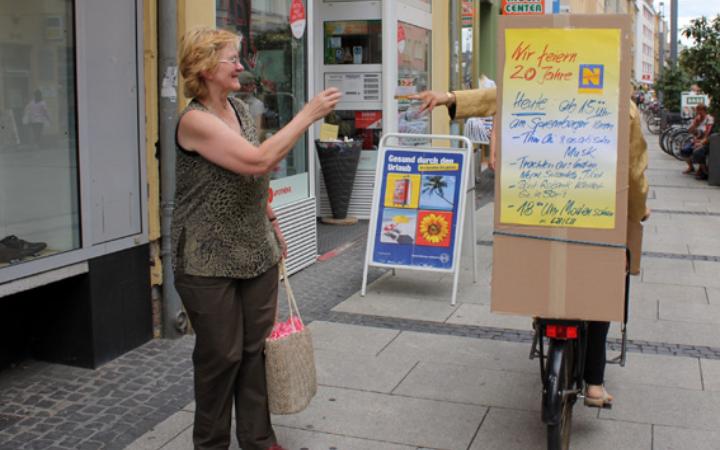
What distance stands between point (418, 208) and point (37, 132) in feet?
10.4

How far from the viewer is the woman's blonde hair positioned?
348 cm

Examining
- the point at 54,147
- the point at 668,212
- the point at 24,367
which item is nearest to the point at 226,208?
the point at 54,147

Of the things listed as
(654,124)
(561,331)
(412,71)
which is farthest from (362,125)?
(654,124)

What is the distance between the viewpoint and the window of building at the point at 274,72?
24.6 ft

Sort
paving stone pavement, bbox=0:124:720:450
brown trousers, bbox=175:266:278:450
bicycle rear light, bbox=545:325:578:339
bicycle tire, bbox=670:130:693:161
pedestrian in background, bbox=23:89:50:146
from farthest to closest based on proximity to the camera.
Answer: bicycle tire, bbox=670:130:693:161, pedestrian in background, bbox=23:89:50:146, paving stone pavement, bbox=0:124:720:450, bicycle rear light, bbox=545:325:578:339, brown trousers, bbox=175:266:278:450

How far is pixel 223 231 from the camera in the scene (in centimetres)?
360

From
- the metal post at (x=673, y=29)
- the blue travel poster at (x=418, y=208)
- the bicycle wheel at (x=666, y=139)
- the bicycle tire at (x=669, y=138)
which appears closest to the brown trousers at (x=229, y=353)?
the blue travel poster at (x=418, y=208)

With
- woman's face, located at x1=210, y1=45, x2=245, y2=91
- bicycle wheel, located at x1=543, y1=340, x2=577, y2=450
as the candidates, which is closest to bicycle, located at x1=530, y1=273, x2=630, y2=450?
bicycle wheel, located at x1=543, y1=340, x2=577, y2=450

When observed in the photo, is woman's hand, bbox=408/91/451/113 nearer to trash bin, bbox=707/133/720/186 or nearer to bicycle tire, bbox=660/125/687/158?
trash bin, bbox=707/133/720/186

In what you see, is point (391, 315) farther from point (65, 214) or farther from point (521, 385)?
point (65, 214)

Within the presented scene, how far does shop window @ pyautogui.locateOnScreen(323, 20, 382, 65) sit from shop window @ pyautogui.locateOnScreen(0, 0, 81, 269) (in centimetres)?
625

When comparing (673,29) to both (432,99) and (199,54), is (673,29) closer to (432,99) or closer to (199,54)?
(432,99)

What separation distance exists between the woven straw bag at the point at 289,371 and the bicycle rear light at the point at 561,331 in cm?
104

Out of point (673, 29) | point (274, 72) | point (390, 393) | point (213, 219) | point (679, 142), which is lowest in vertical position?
point (390, 393)
